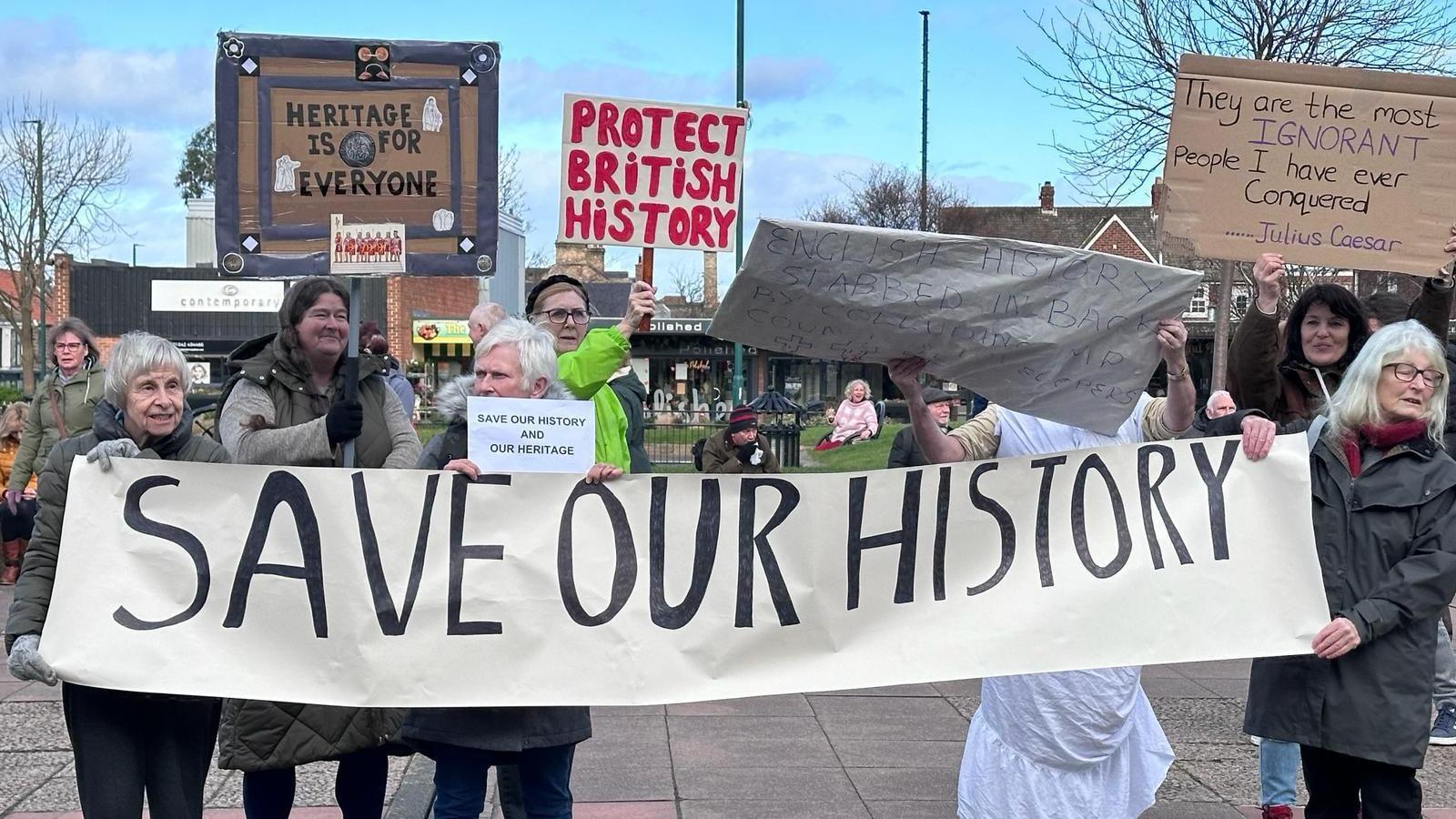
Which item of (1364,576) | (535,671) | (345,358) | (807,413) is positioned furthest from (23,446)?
(807,413)

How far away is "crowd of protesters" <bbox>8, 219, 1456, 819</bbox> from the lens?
3742mm

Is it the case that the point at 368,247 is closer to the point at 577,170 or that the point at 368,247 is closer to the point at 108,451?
the point at 577,170

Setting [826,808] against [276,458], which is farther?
[826,808]

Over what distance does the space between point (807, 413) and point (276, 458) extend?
30234mm

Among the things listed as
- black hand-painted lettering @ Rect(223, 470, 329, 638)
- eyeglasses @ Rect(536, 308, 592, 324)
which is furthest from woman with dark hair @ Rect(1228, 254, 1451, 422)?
black hand-painted lettering @ Rect(223, 470, 329, 638)

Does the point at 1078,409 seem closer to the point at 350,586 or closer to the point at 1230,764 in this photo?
the point at 350,586

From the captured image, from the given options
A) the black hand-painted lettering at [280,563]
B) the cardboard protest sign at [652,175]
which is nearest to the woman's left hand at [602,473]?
the black hand-painted lettering at [280,563]

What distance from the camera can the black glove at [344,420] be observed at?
4.00 m

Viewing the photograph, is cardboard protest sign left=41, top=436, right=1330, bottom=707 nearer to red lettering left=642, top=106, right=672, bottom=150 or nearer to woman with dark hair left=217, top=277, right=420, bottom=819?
woman with dark hair left=217, top=277, right=420, bottom=819

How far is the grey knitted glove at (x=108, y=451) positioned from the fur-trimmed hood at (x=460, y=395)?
801 mm

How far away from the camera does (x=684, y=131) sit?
4.85 m

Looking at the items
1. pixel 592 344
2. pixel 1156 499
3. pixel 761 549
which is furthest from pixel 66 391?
pixel 1156 499

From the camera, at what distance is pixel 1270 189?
14.6ft

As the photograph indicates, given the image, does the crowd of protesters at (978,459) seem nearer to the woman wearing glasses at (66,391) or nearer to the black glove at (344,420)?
the black glove at (344,420)
